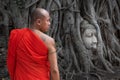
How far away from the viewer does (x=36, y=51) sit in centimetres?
427

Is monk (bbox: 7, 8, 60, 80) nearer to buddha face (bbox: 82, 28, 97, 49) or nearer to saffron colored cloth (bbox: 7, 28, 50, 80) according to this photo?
saffron colored cloth (bbox: 7, 28, 50, 80)

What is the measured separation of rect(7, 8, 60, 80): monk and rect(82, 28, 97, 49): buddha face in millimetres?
4060

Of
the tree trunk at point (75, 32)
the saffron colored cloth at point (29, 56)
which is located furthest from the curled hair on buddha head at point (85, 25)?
the saffron colored cloth at point (29, 56)

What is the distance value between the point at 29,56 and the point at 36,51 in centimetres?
9

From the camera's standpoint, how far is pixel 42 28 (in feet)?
14.2

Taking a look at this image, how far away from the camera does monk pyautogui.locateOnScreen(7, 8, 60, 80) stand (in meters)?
4.24

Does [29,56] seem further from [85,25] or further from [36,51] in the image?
[85,25]

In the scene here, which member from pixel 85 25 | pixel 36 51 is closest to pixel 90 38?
pixel 85 25

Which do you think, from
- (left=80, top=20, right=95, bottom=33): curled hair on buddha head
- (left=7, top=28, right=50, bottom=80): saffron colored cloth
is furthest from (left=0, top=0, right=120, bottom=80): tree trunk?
(left=7, top=28, right=50, bottom=80): saffron colored cloth

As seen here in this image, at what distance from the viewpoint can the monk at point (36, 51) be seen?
4.24 m

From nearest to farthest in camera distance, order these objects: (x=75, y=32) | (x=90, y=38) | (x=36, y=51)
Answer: (x=36, y=51) < (x=75, y=32) < (x=90, y=38)

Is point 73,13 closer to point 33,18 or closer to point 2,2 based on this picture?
point 2,2

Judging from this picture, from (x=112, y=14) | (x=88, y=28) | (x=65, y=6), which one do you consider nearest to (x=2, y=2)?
(x=65, y=6)

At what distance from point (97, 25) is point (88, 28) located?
194 mm
